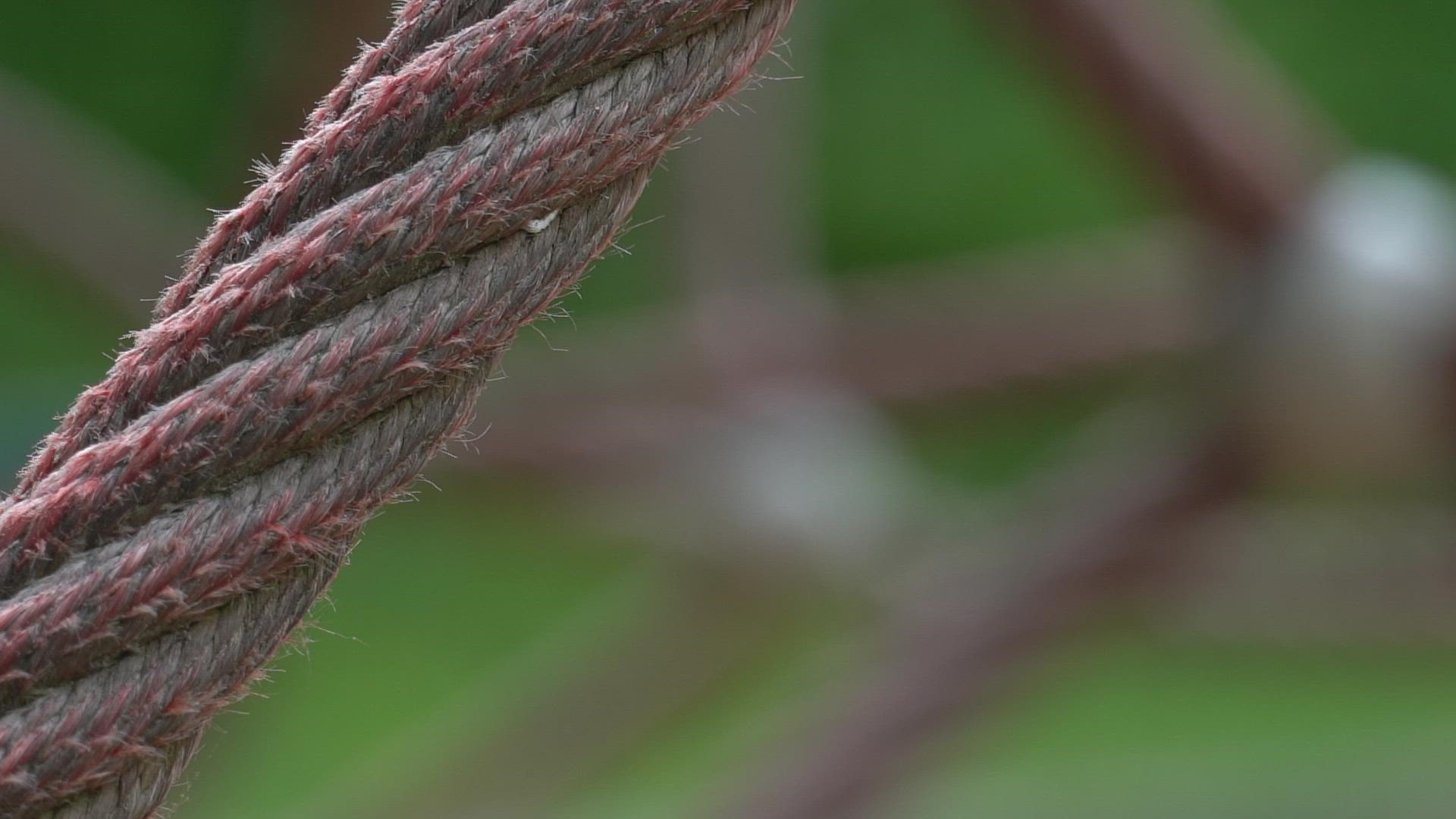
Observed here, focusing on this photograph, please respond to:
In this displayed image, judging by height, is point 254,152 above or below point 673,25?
above

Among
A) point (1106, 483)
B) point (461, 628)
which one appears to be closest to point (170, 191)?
point (1106, 483)

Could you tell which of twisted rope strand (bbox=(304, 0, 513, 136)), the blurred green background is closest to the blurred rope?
twisted rope strand (bbox=(304, 0, 513, 136))

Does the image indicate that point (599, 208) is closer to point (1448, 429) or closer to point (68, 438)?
point (68, 438)

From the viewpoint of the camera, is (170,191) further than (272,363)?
Yes

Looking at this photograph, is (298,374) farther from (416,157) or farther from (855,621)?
(855,621)

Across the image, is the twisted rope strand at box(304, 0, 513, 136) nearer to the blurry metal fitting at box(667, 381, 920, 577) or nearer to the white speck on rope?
the white speck on rope

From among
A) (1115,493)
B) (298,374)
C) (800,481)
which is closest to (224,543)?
(298,374)

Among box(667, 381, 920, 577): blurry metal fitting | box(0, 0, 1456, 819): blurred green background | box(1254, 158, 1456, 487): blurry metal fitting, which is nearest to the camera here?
box(1254, 158, 1456, 487): blurry metal fitting
